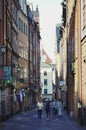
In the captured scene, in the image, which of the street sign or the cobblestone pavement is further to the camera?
the street sign

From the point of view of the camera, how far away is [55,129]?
94.9 feet

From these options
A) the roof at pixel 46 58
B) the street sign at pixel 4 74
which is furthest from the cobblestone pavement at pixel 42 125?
the roof at pixel 46 58

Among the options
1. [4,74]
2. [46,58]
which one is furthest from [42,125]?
[46,58]

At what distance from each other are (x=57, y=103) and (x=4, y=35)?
7122 millimetres

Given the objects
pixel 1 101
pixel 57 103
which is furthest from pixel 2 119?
pixel 57 103

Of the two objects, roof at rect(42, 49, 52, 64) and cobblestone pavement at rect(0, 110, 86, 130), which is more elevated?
roof at rect(42, 49, 52, 64)

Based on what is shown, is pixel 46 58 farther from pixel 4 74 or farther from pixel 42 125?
pixel 4 74

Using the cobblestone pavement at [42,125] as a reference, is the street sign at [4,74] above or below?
above

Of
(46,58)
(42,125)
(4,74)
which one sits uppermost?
(46,58)

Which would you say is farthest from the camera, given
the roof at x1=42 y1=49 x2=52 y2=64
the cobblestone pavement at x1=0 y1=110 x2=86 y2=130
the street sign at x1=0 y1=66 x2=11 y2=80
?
the roof at x1=42 y1=49 x2=52 y2=64

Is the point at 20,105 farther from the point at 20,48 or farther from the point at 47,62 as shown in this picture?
the point at 47,62

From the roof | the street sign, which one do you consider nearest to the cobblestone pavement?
the street sign

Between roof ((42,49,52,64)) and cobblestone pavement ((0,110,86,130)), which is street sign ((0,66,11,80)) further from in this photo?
roof ((42,49,52,64))

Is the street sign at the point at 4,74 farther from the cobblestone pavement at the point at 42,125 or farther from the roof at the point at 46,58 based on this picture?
the roof at the point at 46,58
